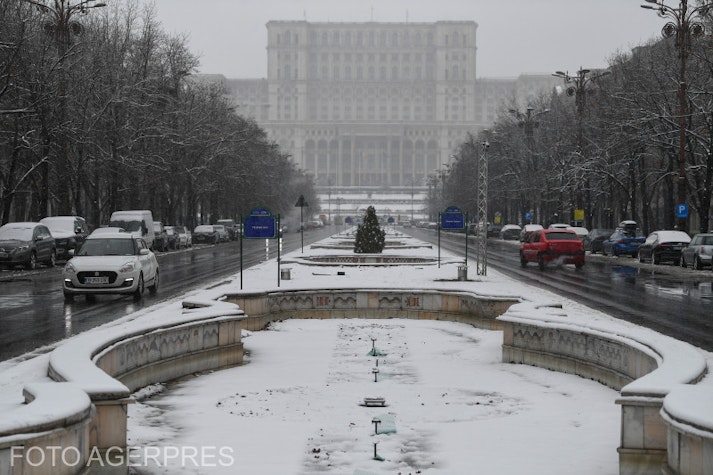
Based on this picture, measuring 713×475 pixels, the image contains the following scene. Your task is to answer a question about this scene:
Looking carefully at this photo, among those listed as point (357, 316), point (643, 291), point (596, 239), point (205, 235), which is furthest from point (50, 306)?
point (205, 235)

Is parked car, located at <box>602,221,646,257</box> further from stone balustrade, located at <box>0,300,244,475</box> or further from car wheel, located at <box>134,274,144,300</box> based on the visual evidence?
stone balustrade, located at <box>0,300,244,475</box>

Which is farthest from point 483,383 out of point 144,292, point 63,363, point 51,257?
point 51,257

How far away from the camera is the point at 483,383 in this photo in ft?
41.9

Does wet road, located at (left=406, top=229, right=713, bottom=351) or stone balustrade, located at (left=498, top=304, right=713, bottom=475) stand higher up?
stone balustrade, located at (left=498, top=304, right=713, bottom=475)

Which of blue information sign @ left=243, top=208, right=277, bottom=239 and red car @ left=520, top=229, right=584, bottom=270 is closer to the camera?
blue information sign @ left=243, top=208, right=277, bottom=239

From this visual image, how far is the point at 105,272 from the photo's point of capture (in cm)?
2412

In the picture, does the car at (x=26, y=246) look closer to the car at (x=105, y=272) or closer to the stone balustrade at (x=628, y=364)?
the car at (x=105, y=272)

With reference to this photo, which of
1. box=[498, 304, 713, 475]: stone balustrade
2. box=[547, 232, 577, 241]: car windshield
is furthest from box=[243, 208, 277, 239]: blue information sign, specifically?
box=[547, 232, 577, 241]: car windshield

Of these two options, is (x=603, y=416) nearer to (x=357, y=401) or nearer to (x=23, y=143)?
(x=357, y=401)

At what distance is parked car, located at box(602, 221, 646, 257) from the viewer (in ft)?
176

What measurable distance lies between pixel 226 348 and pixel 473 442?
584cm

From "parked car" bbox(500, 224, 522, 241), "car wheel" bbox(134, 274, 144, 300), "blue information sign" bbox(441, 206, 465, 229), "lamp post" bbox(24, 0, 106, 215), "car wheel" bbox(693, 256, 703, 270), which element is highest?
"lamp post" bbox(24, 0, 106, 215)

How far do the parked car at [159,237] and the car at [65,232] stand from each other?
35.7 ft

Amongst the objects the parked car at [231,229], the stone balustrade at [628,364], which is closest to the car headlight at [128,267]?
the stone balustrade at [628,364]
